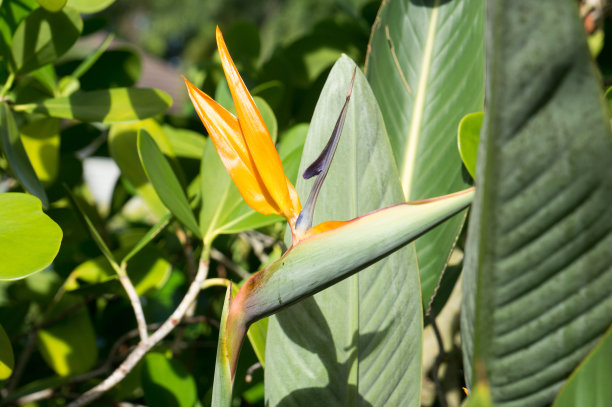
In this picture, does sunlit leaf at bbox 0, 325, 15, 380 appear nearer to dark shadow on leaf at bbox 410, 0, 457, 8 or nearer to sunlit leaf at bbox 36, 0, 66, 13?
sunlit leaf at bbox 36, 0, 66, 13

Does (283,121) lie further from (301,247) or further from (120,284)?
(301,247)

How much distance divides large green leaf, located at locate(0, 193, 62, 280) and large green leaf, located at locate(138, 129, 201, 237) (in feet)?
0.28

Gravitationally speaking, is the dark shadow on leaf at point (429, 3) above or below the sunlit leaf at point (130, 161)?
above

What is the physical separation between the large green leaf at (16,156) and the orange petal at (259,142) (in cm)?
23

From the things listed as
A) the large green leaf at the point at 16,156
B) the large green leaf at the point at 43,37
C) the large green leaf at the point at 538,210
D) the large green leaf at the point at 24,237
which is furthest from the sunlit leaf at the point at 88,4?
the large green leaf at the point at 538,210

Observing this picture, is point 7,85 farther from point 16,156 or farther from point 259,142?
point 259,142

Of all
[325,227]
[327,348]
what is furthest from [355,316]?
[325,227]

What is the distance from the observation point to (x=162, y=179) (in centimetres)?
49

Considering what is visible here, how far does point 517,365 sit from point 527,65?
0.44ft

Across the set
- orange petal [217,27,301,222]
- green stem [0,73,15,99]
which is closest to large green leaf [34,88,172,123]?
green stem [0,73,15,99]

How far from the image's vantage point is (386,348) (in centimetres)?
41

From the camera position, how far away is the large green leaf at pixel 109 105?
55 cm

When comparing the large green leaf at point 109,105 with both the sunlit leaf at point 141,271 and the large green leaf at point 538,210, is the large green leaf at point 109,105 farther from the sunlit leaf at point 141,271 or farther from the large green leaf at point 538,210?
the large green leaf at point 538,210

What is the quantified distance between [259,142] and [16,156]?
27cm
